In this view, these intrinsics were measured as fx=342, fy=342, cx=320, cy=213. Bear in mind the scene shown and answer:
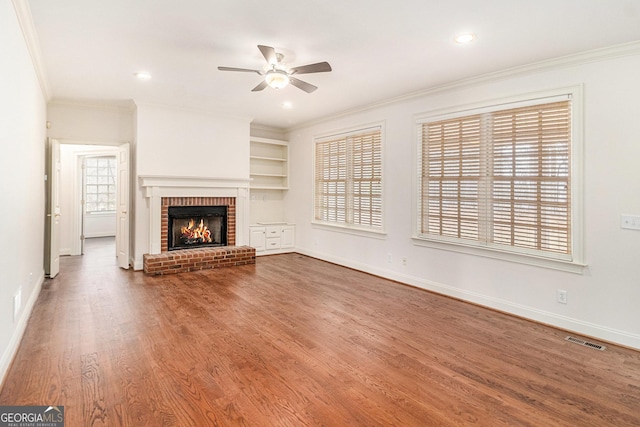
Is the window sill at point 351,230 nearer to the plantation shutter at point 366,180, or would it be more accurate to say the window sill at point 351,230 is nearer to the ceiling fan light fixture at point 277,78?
the plantation shutter at point 366,180

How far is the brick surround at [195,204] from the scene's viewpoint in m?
5.80

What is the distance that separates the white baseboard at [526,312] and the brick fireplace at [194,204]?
264 cm

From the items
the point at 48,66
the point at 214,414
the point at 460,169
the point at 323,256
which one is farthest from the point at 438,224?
the point at 48,66

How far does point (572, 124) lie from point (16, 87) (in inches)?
195

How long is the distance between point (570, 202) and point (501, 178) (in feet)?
2.35

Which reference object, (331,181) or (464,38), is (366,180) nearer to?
(331,181)

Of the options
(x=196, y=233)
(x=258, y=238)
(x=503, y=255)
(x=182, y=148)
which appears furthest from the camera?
(x=258, y=238)

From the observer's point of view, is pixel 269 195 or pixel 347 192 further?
pixel 269 195

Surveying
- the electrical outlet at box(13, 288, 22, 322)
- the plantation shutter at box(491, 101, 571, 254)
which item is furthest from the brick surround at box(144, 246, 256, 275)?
the plantation shutter at box(491, 101, 571, 254)

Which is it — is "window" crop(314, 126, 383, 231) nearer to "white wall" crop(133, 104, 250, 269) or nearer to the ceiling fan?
"white wall" crop(133, 104, 250, 269)

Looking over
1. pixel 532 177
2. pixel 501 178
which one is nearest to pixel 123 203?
pixel 501 178

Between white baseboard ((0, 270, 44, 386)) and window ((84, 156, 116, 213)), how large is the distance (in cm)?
649

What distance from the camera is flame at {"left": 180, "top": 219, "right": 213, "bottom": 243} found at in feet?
20.5

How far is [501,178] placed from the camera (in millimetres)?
3916
